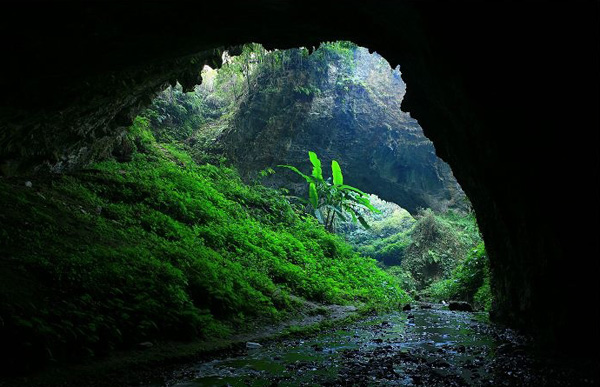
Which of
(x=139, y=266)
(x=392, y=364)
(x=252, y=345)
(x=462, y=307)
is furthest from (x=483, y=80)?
(x=462, y=307)

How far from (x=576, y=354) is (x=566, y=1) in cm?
332

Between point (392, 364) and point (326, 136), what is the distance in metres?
18.2

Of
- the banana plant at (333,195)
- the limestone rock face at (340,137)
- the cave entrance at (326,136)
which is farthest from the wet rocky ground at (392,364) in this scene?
the limestone rock face at (340,137)

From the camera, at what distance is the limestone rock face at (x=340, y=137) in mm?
20391

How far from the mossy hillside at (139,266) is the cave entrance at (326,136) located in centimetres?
654

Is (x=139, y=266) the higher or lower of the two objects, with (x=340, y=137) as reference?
lower

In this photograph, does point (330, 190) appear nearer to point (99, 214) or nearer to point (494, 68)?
point (99, 214)

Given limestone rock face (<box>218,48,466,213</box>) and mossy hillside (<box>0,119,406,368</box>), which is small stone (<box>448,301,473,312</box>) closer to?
mossy hillside (<box>0,119,406,368</box>)

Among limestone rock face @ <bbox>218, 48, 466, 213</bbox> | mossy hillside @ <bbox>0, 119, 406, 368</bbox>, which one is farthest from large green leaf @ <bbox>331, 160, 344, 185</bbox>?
limestone rock face @ <bbox>218, 48, 466, 213</bbox>

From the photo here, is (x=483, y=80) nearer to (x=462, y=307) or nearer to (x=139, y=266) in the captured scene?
(x=139, y=266)

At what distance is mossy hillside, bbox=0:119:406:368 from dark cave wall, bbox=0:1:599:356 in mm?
2039

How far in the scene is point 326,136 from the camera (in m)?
21.3

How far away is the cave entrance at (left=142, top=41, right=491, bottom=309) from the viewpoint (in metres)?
19.4

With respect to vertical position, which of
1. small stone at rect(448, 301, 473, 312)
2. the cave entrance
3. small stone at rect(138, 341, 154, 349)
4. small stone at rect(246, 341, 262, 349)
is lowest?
small stone at rect(246, 341, 262, 349)
